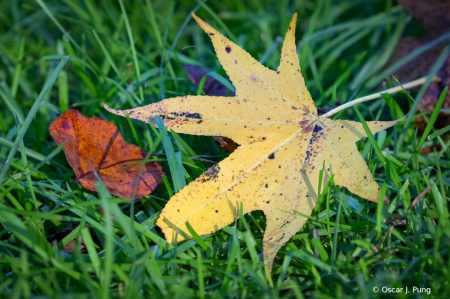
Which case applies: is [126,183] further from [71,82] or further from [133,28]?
[133,28]

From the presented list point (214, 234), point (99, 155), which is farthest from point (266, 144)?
point (99, 155)

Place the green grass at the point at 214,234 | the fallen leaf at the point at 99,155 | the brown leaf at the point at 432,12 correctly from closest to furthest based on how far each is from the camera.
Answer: the green grass at the point at 214,234, the fallen leaf at the point at 99,155, the brown leaf at the point at 432,12

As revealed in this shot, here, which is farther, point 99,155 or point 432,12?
point 432,12

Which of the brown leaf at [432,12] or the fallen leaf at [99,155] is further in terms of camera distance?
the brown leaf at [432,12]

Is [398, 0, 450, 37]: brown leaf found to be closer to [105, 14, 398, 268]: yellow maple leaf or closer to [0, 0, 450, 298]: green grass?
[0, 0, 450, 298]: green grass

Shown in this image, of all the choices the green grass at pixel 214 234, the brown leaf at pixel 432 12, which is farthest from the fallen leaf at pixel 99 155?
the brown leaf at pixel 432 12

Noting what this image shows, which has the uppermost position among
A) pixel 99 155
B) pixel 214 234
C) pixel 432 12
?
pixel 432 12

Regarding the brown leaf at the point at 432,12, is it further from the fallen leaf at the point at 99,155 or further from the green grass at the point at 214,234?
the fallen leaf at the point at 99,155

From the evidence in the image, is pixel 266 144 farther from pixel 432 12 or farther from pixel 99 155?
pixel 432 12
